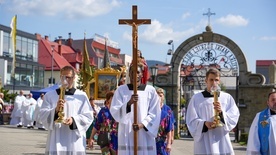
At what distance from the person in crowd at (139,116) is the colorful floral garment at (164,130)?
1528 mm

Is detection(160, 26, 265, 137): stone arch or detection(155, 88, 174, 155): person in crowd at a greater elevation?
detection(160, 26, 265, 137): stone arch

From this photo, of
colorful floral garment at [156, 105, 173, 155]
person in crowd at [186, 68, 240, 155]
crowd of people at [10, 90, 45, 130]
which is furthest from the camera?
crowd of people at [10, 90, 45, 130]

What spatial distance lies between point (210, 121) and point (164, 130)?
6.69 ft

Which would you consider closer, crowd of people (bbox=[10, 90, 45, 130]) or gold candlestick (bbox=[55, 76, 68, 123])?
gold candlestick (bbox=[55, 76, 68, 123])

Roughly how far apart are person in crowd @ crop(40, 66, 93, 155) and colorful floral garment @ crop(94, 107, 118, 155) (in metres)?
2.07

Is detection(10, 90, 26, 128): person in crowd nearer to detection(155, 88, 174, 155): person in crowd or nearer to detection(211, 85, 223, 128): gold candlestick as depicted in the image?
detection(155, 88, 174, 155): person in crowd

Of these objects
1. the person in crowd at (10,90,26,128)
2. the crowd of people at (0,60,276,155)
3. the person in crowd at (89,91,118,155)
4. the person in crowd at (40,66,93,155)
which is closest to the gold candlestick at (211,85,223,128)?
the crowd of people at (0,60,276,155)

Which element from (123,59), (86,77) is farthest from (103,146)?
(123,59)

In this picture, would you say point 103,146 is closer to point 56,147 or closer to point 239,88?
point 56,147

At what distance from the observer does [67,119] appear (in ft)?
26.3

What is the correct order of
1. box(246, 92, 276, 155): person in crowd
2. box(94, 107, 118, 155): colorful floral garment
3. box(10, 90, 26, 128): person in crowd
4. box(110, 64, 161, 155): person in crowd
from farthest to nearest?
box(10, 90, 26, 128): person in crowd
box(94, 107, 118, 155): colorful floral garment
box(246, 92, 276, 155): person in crowd
box(110, 64, 161, 155): person in crowd

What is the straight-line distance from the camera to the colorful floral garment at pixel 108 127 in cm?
1038

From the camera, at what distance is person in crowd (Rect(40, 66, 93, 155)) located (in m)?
8.09

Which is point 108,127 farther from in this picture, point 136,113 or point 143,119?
point 136,113
